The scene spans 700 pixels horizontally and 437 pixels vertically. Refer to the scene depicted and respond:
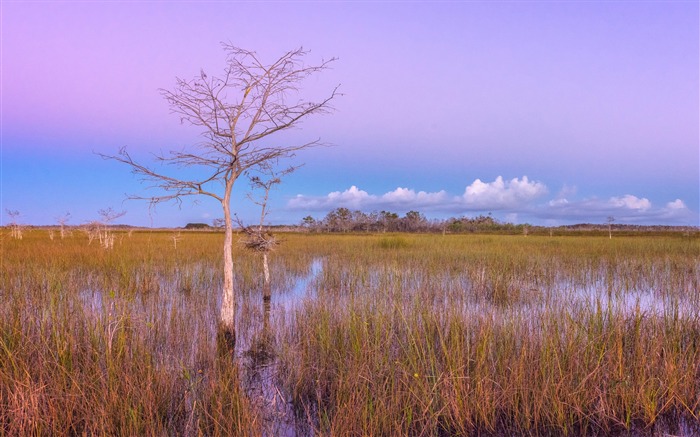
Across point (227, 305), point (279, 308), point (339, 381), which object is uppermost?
point (227, 305)

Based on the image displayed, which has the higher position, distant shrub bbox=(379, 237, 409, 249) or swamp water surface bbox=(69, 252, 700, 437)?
distant shrub bbox=(379, 237, 409, 249)

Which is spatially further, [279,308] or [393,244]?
[393,244]

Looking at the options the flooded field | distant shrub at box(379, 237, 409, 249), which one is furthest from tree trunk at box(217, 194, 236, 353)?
distant shrub at box(379, 237, 409, 249)

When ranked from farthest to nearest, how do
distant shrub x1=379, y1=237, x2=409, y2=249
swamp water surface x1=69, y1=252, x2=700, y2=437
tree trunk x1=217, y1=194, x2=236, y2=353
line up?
1. distant shrub x1=379, y1=237, x2=409, y2=249
2. tree trunk x1=217, y1=194, x2=236, y2=353
3. swamp water surface x1=69, y1=252, x2=700, y2=437

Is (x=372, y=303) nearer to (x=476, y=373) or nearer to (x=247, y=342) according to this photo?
(x=247, y=342)

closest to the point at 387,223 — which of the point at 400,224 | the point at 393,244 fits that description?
the point at 400,224

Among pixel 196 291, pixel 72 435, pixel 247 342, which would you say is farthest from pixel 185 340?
pixel 196 291

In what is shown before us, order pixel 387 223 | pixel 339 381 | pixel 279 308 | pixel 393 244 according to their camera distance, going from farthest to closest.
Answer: pixel 387 223 → pixel 393 244 → pixel 279 308 → pixel 339 381

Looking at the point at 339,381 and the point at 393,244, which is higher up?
the point at 393,244

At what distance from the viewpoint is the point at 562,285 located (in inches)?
471

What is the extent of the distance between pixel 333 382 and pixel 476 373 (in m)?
1.65

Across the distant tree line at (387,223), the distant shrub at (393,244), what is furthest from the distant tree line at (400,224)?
the distant shrub at (393,244)

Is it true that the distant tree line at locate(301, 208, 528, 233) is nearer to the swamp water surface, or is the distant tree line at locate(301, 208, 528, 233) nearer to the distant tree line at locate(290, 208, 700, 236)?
the distant tree line at locate(290, 208, 700, 236)

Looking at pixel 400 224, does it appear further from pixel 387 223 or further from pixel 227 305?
pixel 227 305
